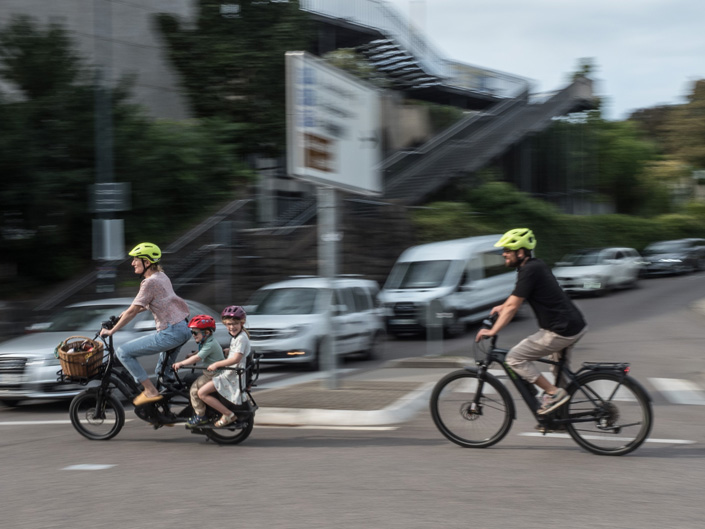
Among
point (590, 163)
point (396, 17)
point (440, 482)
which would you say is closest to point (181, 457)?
point (440, 482)

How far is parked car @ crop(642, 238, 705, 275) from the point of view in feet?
114

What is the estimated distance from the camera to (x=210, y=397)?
26.1ft

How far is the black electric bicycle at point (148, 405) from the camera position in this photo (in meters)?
8.11

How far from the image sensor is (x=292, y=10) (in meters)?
28.3

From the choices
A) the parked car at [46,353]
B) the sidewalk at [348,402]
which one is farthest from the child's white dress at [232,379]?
the parked car at [46,353]

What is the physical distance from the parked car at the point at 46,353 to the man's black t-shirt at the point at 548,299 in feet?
18.8

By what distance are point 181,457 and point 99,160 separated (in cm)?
1380

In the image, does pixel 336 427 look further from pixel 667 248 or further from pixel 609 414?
pixel 667 248

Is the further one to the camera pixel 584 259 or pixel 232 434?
pixel 584 259

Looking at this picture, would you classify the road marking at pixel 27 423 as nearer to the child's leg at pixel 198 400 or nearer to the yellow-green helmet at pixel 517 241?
the child's leg at pixel 198 400

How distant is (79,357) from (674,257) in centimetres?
3098

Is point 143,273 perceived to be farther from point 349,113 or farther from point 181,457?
point 349,113

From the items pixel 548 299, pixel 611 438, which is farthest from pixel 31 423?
pixel 611 438

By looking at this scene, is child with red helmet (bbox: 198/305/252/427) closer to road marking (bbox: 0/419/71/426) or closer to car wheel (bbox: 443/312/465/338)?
road marking (bbox: 0/419/71/426)
